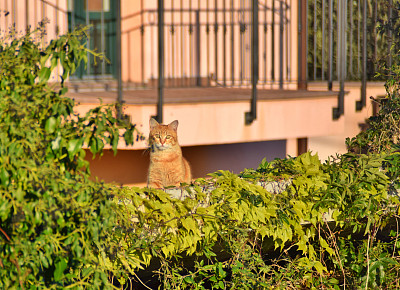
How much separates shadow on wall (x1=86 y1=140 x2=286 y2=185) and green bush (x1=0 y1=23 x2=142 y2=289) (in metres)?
4.60

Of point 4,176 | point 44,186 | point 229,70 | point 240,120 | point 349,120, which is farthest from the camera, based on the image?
point 229,70

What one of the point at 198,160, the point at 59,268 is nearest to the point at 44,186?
the point at 59,268

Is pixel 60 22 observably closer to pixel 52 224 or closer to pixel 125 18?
pixel 125 18

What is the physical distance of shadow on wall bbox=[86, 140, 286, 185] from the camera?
7.63 metres

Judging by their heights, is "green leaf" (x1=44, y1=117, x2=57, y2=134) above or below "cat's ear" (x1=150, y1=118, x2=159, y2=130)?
above

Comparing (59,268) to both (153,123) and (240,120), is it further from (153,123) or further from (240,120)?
(240,120)

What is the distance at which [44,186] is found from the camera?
8.29 ft

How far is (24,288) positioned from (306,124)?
4.48 m

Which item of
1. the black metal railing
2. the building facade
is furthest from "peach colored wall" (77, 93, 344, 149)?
the black metal railing

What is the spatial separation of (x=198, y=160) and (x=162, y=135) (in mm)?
3063

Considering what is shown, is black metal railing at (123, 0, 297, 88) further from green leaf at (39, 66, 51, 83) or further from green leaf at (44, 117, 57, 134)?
green leaf at (44, 117, 57, 134)

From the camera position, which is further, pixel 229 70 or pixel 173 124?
pixel 229 70

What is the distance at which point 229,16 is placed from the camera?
9.36 m

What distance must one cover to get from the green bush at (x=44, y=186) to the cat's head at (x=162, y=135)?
96.3 inches
